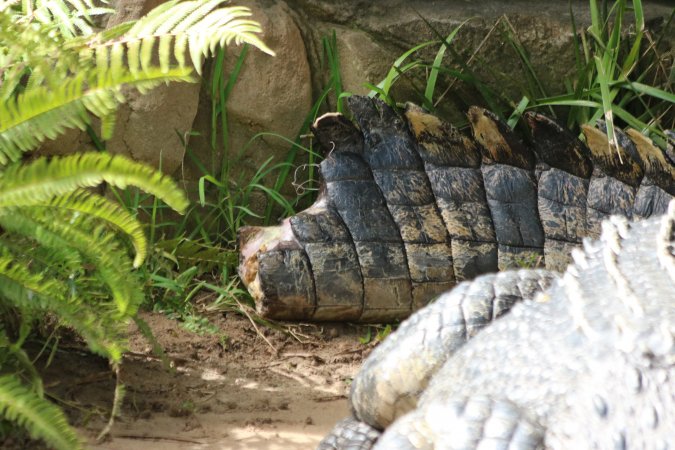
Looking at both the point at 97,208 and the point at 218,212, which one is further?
the point at 218,212

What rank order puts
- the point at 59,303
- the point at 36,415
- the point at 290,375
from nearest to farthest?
the point at 36,415
the point at 59,303
the point at 290,375

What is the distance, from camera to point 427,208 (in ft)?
12.4

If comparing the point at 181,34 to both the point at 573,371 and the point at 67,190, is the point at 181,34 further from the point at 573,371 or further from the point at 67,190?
the point at 573,371

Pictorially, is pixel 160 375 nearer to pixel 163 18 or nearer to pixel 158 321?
pixel 158 321

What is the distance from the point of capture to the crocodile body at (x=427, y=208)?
3648 mm

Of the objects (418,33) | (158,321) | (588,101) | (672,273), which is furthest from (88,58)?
(588,101)

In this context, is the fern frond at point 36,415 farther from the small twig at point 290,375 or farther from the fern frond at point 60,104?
the small twig at point 290,375

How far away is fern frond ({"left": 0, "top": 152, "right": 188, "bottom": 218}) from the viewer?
2.15m

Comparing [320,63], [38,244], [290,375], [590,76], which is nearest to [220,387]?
[290,375]

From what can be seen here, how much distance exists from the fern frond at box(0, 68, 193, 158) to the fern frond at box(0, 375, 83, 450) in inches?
22.6

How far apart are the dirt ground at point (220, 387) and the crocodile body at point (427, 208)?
17 cm

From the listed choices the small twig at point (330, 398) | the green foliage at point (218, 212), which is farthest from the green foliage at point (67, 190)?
the green foliage at point (218, 212)

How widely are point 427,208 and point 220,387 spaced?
1.21 meters

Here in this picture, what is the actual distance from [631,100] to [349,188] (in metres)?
1.77
